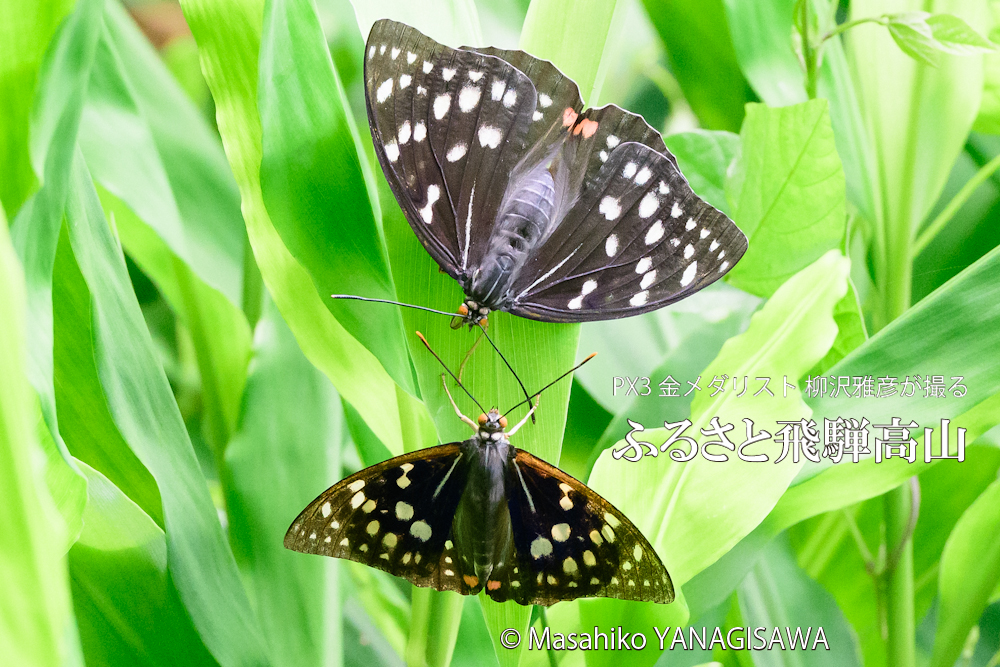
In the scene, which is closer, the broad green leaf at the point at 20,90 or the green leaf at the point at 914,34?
the broad green leaf at the point at 20,90

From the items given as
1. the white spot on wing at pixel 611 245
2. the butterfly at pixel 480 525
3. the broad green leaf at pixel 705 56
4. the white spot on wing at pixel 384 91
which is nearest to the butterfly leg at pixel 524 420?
the butterfly at pixel 480 525

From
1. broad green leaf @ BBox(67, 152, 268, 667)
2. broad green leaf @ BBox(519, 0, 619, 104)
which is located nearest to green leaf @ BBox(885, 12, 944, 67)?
broad green leaf @ BBox(519, 0, 619, 104)

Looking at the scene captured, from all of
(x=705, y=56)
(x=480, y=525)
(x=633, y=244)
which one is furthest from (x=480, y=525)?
(x=705, y=56)

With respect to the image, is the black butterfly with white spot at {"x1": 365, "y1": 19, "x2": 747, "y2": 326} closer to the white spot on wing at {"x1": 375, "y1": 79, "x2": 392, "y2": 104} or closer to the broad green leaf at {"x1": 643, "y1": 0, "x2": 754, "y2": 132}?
the white spot on wing at {"x1": 375, "y1": 79, "x2": 392, "y2": 104}

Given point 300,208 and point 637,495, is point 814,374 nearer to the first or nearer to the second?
point 637,495

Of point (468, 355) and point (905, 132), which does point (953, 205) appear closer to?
point (905, 132)

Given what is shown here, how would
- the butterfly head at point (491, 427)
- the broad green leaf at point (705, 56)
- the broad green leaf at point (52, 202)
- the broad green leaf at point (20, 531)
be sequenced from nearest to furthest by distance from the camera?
the broad green leaf at point (20, 531), the broad green leaf at point (52, 202), the butterfly head at point (491, 427), the broad green leaf at point (705, 56)

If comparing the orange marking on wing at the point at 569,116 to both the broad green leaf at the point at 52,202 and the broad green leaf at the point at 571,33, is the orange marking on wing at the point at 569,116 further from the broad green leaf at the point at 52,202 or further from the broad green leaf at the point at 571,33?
the broad green leaf at the point at 52,202
